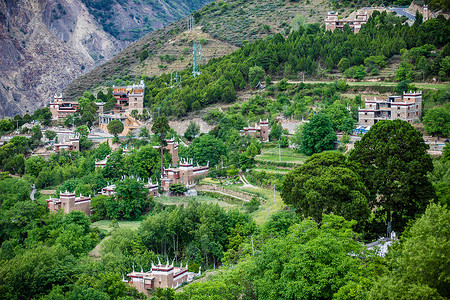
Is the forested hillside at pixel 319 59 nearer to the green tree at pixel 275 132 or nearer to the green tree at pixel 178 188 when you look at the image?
the green tree at pixel 275 132

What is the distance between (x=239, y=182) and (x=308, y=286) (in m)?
20.6

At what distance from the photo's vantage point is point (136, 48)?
292ft

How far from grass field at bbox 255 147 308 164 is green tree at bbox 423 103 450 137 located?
7.89 meters

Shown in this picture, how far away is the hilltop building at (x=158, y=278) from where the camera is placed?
26.7 metres

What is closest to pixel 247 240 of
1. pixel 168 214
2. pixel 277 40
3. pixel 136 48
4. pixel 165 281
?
pixel 165 281

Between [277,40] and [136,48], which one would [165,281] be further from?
[136,48]

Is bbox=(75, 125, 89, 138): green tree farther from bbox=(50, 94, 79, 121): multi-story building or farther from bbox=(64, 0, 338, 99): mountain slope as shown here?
bbox=(64, 0, 338, 99): mountain slope

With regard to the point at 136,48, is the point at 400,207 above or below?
below

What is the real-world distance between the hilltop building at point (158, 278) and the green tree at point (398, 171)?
29.7ft

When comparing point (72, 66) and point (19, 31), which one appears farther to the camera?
point (72, 66)

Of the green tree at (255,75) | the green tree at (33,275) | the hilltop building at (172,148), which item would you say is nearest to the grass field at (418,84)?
the green tree at (255,75)

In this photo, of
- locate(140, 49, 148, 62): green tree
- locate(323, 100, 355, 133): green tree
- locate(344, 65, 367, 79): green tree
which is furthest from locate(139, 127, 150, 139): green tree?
locate(140, 49, 148, 62): green tree

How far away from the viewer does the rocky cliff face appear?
10488 cm

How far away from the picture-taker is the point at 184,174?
133 feet
